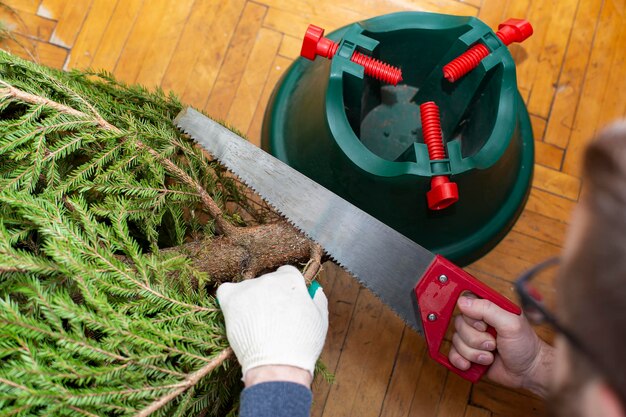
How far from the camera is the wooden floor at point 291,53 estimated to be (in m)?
1.45

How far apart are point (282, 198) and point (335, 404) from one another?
2.06 ft

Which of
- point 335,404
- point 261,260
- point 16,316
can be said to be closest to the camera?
point 16,316

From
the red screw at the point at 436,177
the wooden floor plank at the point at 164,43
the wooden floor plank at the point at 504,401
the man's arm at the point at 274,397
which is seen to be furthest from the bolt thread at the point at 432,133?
the wooden floor plank at the point at 164,43

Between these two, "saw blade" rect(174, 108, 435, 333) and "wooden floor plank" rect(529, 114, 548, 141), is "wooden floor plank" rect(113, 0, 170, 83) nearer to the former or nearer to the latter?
"saw blade" rect(174, 108, 435, 333)

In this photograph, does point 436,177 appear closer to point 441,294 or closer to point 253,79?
point 441,294

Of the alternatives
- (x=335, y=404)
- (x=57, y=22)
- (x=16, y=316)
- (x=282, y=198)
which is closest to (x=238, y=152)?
(x=282, y=198)

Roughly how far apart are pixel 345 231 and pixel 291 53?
74 centimetres

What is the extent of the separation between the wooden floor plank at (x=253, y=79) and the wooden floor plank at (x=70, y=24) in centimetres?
54

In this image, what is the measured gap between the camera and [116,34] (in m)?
1.51

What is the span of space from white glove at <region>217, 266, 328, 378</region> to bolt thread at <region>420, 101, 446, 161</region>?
1.37ft

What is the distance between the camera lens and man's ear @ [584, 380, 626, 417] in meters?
0.41

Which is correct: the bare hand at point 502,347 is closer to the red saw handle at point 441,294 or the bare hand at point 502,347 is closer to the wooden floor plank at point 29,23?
the red saw handle at point 441,294

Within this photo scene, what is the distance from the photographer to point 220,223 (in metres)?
1.06

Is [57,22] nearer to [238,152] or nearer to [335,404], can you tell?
[238,152]
